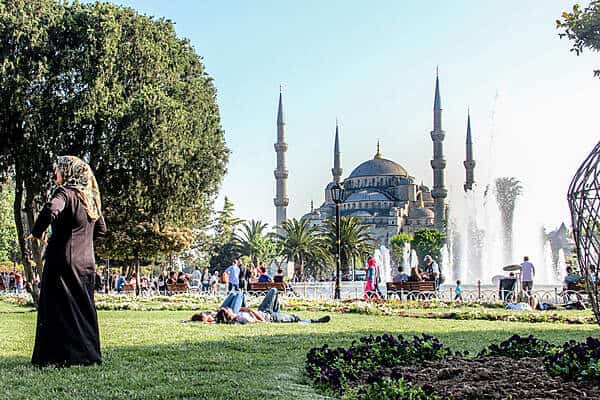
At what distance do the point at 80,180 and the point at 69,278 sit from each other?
0.83m

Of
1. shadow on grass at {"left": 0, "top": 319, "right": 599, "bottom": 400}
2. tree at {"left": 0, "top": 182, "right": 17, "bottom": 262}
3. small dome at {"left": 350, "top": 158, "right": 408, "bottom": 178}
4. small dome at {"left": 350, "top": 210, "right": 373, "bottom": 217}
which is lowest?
shadow on grass at {"left": 0, "top": 319, "right": 599, "bottom": 400}

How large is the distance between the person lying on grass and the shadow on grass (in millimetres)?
1521

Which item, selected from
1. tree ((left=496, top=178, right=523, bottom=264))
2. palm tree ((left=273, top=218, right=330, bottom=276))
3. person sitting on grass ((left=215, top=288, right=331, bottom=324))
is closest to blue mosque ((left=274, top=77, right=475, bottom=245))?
palm tree ((left=273, top=218, right=330, bottom=276))

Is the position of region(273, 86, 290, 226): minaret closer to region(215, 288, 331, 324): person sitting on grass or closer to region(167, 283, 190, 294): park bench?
region(167, 283, 190, 294): park bench

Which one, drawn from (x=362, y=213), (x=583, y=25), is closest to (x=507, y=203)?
(x=583, y=25)

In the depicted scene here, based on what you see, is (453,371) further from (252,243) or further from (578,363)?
(252,243)

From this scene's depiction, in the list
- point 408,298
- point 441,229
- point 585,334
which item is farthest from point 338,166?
point 585,334

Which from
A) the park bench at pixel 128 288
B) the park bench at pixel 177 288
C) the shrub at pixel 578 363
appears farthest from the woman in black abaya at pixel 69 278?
the park bench at pixel 128 288

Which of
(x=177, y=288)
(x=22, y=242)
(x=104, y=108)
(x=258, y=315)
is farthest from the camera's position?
(x=177, y=288)

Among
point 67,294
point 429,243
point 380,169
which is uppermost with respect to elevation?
point 380,169

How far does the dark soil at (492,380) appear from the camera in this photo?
462 centimetres

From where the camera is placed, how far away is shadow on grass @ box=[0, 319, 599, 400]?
5.17m

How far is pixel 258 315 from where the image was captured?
37.2ft

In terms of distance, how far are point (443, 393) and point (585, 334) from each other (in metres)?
6.38
